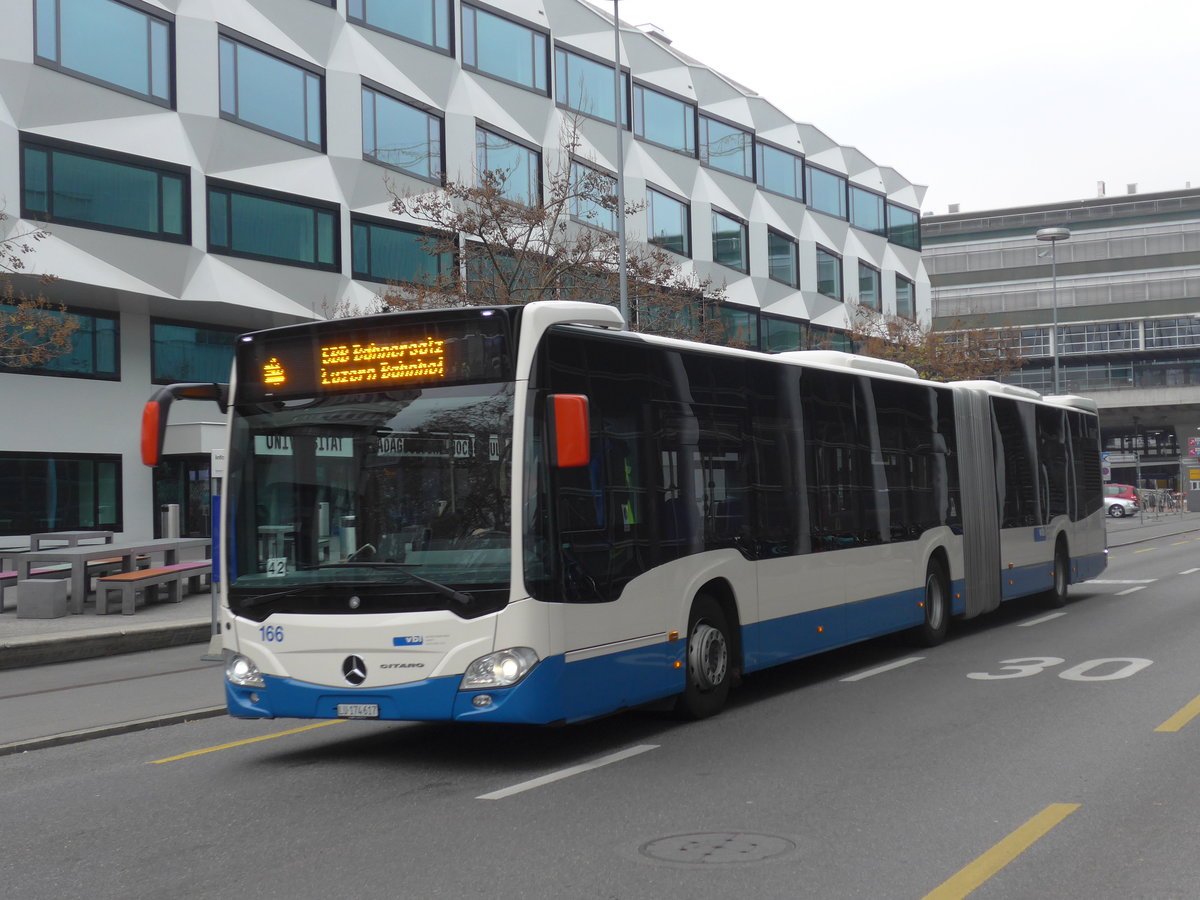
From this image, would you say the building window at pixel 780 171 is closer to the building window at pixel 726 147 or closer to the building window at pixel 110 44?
the building window at pixel 726 147

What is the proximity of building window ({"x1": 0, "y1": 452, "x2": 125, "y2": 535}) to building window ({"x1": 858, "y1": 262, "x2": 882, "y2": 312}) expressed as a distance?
34549mm

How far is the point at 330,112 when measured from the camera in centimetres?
3136

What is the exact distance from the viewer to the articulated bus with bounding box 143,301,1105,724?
8.11 m

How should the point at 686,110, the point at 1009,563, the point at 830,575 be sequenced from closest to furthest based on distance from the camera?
the point at 830,575
the point at 1009,563
the point at 686,110

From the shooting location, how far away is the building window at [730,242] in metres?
45.8

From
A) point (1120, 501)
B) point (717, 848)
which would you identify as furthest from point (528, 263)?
point (1120, 501)

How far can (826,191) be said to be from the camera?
5481 centimetres

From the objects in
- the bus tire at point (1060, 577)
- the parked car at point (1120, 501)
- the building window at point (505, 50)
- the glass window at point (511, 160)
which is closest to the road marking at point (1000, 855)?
the bus tire at point (1060, 577)

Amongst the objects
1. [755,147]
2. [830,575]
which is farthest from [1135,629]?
[755,147]

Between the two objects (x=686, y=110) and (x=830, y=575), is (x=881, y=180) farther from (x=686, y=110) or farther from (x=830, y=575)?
(x=830, y=575)

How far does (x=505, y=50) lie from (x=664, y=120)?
8686 millimetres

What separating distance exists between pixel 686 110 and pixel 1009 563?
1213 inches

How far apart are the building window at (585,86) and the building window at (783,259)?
33.3 ft

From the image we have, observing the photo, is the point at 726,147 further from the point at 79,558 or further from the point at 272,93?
the point at 79,558
